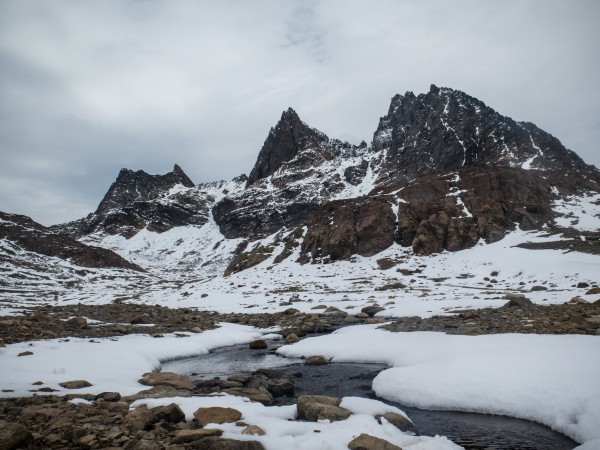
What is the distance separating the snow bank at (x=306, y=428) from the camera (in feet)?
23.0

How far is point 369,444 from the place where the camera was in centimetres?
675

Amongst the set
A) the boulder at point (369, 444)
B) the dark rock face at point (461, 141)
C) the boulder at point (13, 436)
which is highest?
the dark rock face at point (461, 141)

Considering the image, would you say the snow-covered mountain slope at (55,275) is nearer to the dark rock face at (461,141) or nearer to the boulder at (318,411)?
the boulder at (318,411)

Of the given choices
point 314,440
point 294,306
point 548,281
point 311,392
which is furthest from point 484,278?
point 314,440

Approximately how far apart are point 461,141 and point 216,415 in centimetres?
13471

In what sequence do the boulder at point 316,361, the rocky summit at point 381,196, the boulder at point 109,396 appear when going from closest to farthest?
1. the boulder at point 109,396
2. the boulder at point 316,361
3. the rocky summit at point 381,196

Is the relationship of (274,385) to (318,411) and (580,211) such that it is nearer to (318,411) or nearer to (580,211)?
(318,411)

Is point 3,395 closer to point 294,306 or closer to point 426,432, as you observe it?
point 426,432

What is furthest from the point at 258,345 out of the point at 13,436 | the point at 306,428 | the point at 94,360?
the point at 13,436

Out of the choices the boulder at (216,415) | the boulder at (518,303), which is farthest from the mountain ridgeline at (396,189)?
the boulder at (216,415)

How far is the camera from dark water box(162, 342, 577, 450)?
7910 millimetres

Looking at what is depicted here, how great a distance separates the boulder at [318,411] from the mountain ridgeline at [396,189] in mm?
52782

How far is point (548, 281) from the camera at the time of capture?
119 ft

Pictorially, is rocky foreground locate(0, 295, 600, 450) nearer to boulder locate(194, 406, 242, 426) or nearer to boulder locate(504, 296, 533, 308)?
boulder locate(194, 406, 242, 426)
